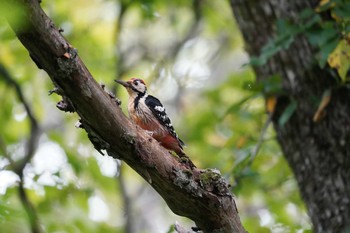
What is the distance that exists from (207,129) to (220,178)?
5467 millimetres

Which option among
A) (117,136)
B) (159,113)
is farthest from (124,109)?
(117,136)

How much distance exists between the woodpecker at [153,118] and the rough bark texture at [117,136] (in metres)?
1.25

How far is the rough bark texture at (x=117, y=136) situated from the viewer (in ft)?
9.12

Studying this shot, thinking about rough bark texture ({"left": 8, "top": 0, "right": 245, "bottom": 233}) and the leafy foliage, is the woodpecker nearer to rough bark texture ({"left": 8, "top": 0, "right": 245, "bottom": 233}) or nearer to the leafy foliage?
the leafy foliage

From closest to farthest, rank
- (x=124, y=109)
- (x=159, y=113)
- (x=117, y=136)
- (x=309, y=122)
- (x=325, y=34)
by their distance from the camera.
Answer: (x=117, y=136), (x=325, y=34), (x=309, y=122), (x=159, y=113), (x=124, y=109)

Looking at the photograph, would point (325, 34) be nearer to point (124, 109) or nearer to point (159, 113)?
point (159, 113)

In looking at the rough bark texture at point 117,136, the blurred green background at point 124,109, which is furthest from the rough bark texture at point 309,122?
the rough bark texture at point 117,136

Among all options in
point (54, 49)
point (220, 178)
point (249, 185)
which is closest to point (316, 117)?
point (220, 178)

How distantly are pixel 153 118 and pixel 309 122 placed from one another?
4.25ft

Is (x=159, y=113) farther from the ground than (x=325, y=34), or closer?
closer

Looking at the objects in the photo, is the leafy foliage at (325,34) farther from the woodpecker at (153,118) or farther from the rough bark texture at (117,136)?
the rough bark texture at (117,136)

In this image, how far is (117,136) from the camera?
3162 mm

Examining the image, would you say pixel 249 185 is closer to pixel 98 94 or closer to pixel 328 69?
pixel 328 69

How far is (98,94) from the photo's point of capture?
3021 millimetres
